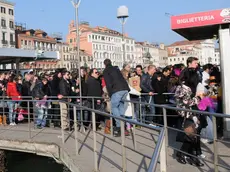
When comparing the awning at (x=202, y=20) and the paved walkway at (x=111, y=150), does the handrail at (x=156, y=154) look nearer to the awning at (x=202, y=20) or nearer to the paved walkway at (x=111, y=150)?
the paved walkway at (x=111, y=150)

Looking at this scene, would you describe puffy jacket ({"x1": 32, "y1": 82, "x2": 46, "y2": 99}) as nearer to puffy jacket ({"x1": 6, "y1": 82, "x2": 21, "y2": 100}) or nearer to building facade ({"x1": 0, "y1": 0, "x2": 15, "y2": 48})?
puffy jacket ({"x1": 6, "y1": 82, "x2": 21, "y2": 100})

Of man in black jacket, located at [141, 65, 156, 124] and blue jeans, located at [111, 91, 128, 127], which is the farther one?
man in black jacket, located at [141, 65, 156, 124]

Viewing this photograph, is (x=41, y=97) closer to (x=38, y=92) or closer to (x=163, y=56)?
(x=38, y=92)

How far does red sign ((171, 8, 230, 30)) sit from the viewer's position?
22.0 ft

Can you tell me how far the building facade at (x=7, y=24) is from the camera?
72.4 metres

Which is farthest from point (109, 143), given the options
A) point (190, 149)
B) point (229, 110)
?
point (229, 110)

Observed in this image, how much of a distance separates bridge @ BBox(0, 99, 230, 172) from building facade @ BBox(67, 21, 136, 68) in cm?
10375

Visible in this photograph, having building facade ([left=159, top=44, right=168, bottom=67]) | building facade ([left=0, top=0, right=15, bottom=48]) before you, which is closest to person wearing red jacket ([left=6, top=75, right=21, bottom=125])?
building facade ([left=0, top=0, right=15, bottom=48])

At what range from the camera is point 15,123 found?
11102 mm

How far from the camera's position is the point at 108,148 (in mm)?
6578

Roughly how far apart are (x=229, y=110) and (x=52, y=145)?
12.4 feet

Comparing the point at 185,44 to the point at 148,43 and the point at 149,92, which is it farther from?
the point at 149,92

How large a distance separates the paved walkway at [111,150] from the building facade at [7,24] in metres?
67.0

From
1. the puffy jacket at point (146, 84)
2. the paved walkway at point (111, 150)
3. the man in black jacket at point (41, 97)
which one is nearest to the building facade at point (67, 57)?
the man in black jacket at point (41, 97)
